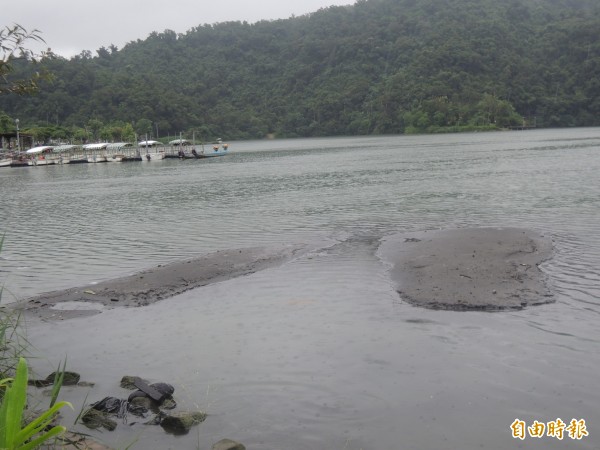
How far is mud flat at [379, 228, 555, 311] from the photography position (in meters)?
11.9

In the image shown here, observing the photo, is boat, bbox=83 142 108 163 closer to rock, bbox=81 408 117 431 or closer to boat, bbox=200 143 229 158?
boat, bbox=200 143 229 158

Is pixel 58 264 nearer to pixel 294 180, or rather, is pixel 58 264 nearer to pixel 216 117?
pixel 294 180

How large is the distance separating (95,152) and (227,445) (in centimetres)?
11009

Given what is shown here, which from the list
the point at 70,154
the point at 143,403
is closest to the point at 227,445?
the point at 143,403

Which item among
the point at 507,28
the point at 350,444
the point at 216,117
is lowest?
the point at 350,444

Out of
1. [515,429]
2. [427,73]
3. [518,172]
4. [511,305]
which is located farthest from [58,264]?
[427,73]

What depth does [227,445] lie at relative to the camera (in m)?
6.69

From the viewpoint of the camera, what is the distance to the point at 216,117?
7456 inches

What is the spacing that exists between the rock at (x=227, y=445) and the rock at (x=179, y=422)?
86cm

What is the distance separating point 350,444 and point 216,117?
188 metres

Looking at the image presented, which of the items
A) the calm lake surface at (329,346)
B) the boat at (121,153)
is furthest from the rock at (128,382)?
the boat at (121,153)

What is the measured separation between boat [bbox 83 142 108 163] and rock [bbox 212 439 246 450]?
102491mm

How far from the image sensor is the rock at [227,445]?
666cm

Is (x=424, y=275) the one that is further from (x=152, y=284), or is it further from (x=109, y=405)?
(x=109, y=405)
